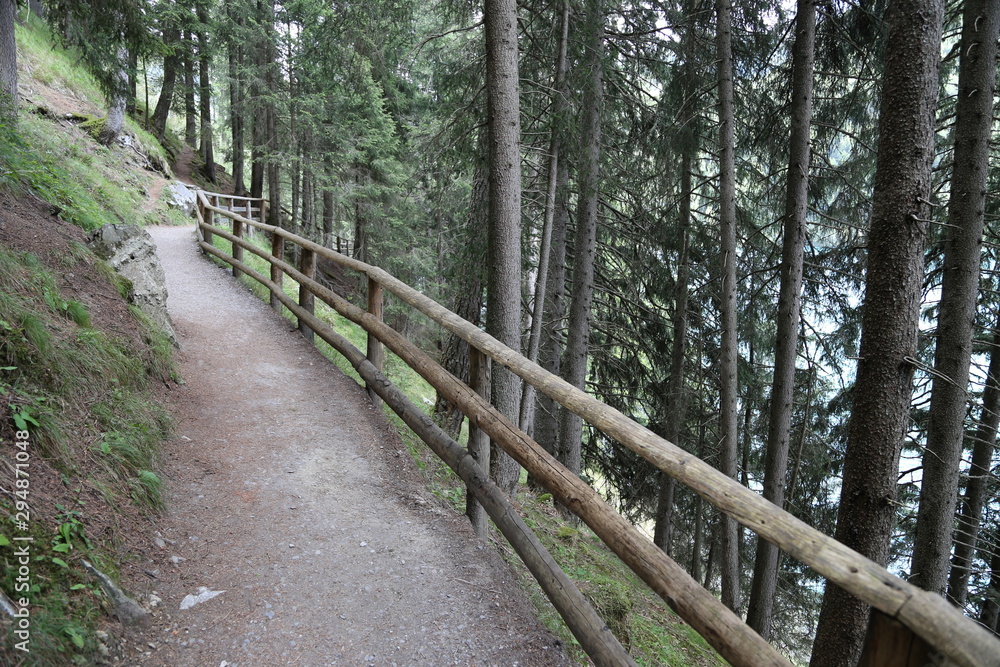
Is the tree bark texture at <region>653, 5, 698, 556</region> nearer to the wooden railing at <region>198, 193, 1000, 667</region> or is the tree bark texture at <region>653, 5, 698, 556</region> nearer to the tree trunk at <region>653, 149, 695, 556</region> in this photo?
the tree trunk at <region>653, 149, 695, 556</region>

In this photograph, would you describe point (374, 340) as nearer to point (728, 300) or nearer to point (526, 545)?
point (526, 545)

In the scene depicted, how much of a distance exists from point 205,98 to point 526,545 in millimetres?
29653

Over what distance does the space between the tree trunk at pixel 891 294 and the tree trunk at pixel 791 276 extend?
4.15 m

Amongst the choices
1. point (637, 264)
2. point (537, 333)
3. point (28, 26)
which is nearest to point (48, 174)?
point (537, 333)

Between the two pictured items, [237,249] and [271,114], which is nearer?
[237,249]

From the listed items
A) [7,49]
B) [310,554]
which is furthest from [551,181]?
[7,49]

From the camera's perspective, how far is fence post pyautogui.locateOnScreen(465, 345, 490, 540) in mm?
4008

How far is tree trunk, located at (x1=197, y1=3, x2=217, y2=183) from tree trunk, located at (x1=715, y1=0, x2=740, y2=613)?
22070 millimetres

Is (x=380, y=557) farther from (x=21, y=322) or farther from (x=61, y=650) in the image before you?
(x=21, y=322)

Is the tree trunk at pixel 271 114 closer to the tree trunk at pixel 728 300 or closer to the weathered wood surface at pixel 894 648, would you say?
the tree trunk at pixel 728 300

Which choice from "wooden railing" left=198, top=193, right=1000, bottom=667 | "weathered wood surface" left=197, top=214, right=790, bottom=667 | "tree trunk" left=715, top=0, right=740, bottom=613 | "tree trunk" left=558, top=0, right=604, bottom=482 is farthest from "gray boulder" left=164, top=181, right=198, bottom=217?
"weathered wood surface" left=197, top=214, right=790, bottom=667

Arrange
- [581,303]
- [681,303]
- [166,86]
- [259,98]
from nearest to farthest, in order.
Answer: [581,303]
[681,303]
[259,98]
[166,86]

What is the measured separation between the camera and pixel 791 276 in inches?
314

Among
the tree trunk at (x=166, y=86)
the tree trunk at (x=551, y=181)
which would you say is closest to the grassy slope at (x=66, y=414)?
the tree trunk at (x=551, y=181)
